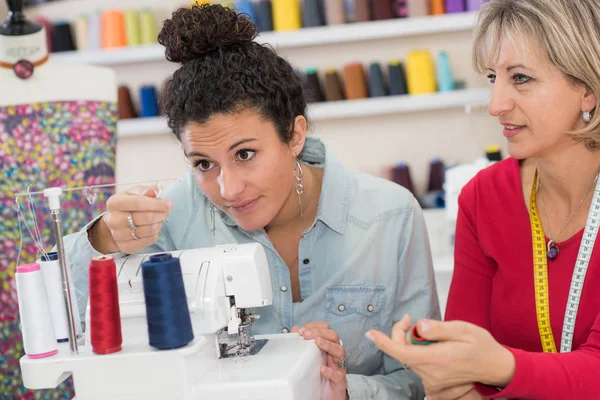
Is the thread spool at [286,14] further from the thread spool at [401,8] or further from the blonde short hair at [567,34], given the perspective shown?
the blonde short hair at [567,34]

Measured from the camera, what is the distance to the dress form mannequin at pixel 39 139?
2.24 meters

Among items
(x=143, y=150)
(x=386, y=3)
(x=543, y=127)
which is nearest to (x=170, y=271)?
(x=543, y=127)

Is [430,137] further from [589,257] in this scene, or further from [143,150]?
[589,257]

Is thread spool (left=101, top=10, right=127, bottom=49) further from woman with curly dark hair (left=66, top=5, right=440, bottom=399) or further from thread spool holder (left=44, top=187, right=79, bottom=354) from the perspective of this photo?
thread spool holder (left=44, top=187, right=79, bottom=354)

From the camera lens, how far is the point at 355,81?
4125 millimetres

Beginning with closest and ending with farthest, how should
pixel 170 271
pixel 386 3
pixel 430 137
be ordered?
1. pixel 170 271
2. pixel 386 3
3. pixel 430 137

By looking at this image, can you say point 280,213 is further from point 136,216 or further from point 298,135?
point 136,216

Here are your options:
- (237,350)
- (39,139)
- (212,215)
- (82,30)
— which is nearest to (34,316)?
(237,350)

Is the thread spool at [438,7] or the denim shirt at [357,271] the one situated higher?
the thread spool at [438,7]

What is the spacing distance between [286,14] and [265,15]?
0.11m

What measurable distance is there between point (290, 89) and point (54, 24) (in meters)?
2.96

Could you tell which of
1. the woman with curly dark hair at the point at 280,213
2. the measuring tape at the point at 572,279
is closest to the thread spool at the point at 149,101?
the woman with curly dark hair at the point at 280,213

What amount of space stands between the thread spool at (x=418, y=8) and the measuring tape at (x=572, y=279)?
247cm

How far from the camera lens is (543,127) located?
1.60 metres
